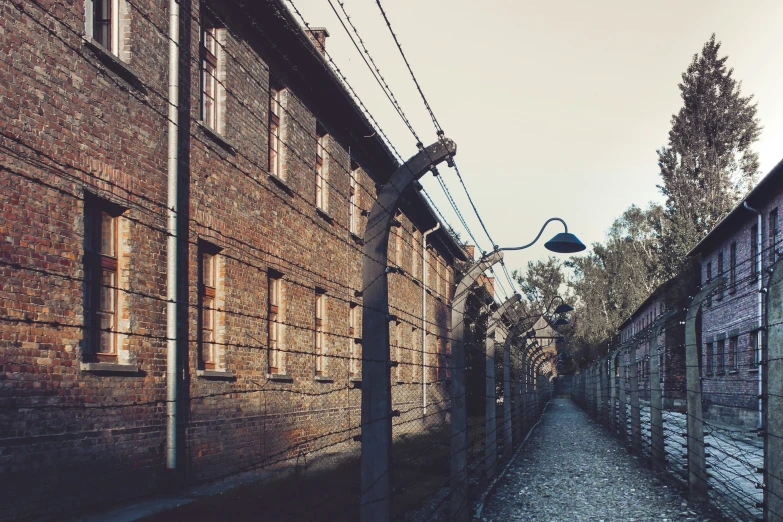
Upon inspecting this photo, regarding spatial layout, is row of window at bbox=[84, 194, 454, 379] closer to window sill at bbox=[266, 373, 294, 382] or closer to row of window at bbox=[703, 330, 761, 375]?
window sill at bbox=[266, 373, 294, 382]

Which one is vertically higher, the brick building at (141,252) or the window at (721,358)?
the brick building at (141,252)

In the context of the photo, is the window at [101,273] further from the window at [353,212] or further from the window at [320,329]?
the window at [353,212]

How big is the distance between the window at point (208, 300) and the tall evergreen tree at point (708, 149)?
29102 mm

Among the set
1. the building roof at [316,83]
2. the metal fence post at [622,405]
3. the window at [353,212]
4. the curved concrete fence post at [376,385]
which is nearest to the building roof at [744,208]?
the metal fence post at [622,405]

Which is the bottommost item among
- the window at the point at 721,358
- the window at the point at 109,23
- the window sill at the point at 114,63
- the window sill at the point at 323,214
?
the window at the point at 721,358

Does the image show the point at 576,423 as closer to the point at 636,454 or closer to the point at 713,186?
the point at 636,454

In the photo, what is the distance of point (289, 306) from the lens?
1427 cm

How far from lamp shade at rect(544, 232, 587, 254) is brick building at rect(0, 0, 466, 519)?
9.44 ft

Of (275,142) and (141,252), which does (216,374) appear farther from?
(275,142)

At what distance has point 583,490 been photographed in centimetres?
1167

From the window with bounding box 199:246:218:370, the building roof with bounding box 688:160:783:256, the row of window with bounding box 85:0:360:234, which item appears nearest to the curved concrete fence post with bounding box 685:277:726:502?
the row of window with bounding box 85:0:360:234

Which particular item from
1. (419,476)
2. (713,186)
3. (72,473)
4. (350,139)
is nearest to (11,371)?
(72,473)

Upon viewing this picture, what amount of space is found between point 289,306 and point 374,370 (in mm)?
9592

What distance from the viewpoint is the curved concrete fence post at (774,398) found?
637cm
